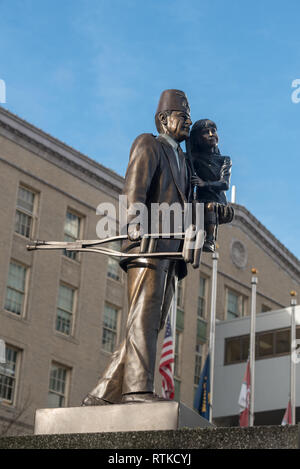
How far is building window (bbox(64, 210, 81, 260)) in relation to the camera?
4206 cm

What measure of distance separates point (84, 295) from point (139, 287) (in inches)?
1324

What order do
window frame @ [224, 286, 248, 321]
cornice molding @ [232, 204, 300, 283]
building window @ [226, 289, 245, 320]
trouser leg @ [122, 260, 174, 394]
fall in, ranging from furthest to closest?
cornice molding @ [232, 204, 300, 283] → window frame @ [224, 286, 248, 321] → building window @ [226, 289, 245, 320] → trouser leg @ [122, 260, 174, 394]

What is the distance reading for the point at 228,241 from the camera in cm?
5244

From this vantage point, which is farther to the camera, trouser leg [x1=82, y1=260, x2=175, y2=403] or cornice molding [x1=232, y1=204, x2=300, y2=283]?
cornice molding [x1=232, y1=204, x2=300, y2=283]

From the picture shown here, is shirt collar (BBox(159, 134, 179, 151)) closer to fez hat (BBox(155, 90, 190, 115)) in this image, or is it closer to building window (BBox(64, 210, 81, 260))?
fez hat (BBox(155, 90, 190, 115))

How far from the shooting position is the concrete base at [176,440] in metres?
6.54

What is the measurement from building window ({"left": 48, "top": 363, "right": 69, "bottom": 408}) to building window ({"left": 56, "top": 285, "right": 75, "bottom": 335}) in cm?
165

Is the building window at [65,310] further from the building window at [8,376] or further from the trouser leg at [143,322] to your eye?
the trouser leg at [143,322]

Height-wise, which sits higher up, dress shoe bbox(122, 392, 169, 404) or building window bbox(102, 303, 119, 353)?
building window bbox(102, 303, 119, 353)

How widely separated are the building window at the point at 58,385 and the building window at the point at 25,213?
5.85 metres

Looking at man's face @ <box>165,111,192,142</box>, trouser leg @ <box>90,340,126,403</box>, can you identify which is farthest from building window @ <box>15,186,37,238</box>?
trouser leg @ <box>90,340,126,403</box>

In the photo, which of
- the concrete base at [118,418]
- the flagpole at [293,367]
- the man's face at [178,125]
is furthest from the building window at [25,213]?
the concrete base at [118,418]

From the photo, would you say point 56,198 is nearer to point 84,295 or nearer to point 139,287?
point 84,295

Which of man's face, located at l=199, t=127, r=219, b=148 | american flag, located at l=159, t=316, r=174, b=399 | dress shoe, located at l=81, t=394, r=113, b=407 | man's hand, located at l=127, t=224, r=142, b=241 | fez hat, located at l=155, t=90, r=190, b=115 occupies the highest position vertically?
american flag, located at l=159, t=316, r=174, b=399
